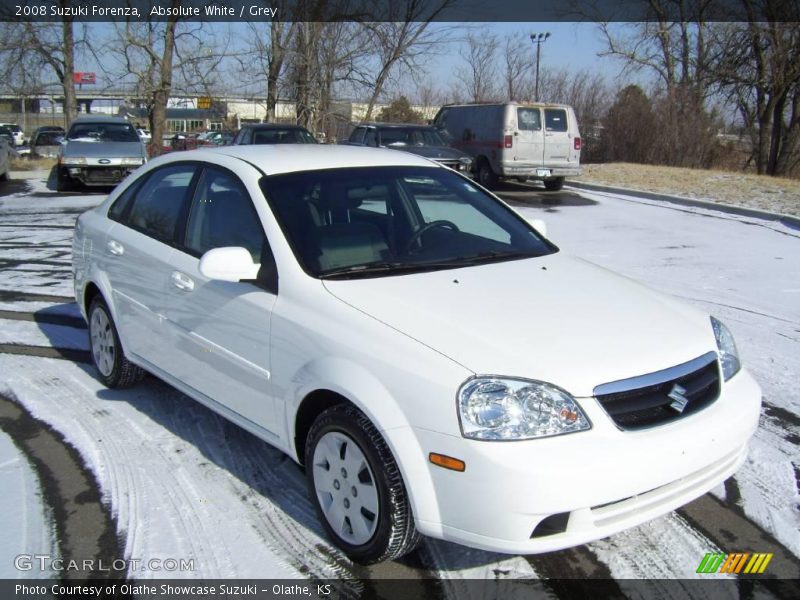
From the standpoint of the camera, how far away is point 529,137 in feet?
58.6

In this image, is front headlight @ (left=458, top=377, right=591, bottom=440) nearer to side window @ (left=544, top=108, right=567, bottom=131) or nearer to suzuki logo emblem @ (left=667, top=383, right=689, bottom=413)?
suzuki logo emblem @ (left=667, top=383, right=689, bottom=413)

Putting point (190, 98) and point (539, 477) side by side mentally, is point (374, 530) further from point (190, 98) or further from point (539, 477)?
point (190, 98)

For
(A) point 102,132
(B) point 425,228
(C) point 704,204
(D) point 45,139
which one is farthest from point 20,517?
(D) point 45,139

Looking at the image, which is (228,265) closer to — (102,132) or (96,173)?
(96,173)

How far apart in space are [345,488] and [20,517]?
1.54 meters

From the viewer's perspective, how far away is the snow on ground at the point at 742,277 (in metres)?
3.83

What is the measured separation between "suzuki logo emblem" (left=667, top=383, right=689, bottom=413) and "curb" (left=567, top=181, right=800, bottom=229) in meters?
10.6

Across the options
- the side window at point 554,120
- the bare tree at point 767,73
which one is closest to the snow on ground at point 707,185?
the side window at point 554,120

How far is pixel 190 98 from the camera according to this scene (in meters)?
24.8

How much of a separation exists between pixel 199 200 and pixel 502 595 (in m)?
2.58

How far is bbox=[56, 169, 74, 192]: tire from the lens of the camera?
1675 cm

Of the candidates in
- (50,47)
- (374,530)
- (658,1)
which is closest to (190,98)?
(50,47)

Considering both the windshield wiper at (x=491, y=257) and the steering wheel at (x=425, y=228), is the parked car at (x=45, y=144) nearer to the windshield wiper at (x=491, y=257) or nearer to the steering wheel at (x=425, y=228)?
the steering wheel at (x=425, y=228)

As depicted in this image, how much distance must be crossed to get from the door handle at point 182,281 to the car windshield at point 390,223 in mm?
627
